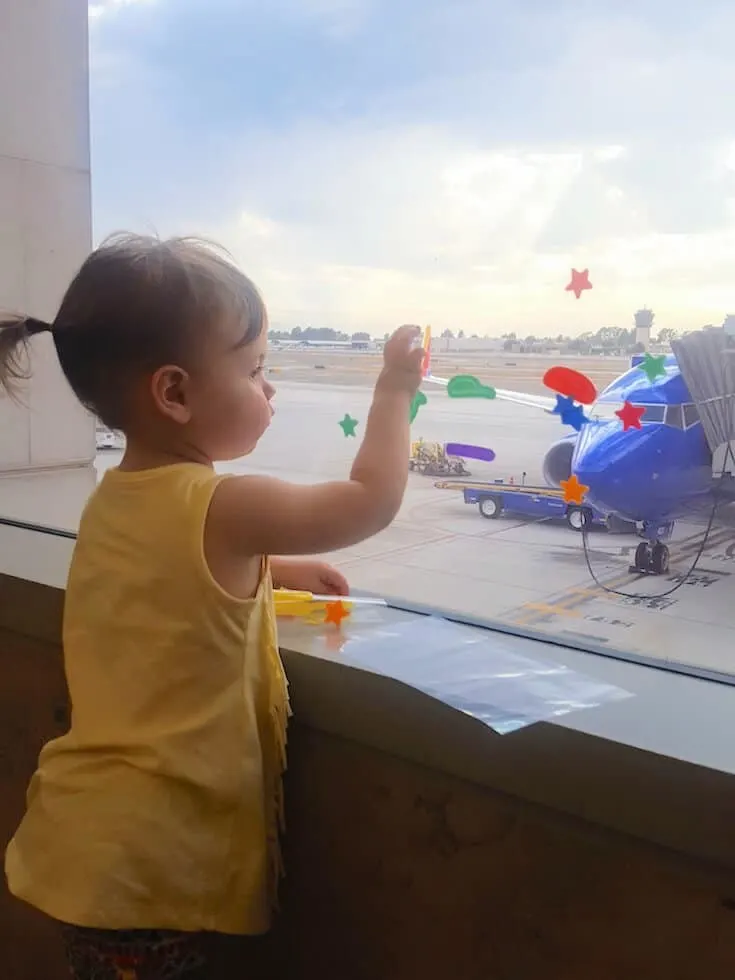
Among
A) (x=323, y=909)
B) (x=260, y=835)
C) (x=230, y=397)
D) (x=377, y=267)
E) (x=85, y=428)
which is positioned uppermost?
(x=377, y=267)

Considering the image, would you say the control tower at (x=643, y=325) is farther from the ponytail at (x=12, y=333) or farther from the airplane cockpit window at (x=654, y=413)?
the ponytail at (x=12, y=333)

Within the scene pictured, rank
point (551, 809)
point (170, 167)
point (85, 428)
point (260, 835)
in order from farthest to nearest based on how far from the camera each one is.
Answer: point (85, 428), point (170, 167), point (260, 835), point (551, 809)

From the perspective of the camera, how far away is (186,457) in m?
0.90

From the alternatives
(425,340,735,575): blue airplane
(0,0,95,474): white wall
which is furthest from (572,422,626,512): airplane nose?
(0,0,95,474): white wall

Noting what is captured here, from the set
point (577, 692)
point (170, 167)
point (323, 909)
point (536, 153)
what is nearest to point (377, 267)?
point (536, 153)

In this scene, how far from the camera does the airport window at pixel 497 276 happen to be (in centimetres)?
100

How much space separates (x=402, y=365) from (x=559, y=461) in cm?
28

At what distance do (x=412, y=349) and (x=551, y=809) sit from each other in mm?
411

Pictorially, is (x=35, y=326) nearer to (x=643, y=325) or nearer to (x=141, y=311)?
(x=141, y=311)

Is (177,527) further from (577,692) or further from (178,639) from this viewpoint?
(577,692)

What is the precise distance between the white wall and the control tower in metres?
1.00

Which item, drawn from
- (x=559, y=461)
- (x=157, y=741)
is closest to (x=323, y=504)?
(x=157, y=741)

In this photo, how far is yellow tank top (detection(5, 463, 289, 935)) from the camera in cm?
85

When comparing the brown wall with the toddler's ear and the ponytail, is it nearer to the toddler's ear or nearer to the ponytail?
the toddler's ear
